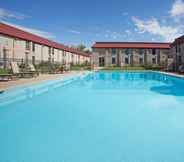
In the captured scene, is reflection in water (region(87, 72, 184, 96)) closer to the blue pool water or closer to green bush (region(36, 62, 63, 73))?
the blue pool water

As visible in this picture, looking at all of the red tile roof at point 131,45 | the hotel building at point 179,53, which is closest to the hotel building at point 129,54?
the red tile roof at point 131,45

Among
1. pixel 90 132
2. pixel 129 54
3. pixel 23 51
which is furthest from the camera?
pixel 129 54

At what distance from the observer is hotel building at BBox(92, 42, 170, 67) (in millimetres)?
36812

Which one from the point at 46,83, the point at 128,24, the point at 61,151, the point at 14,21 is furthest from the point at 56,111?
the point at 14,21

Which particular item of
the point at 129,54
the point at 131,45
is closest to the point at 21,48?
the point at 129,54

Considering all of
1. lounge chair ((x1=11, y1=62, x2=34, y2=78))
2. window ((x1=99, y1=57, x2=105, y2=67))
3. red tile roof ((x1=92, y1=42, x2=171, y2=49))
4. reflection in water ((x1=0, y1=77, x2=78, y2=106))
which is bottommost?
reflection in water ((x1=0, y1=77, x2=78, y2=106))

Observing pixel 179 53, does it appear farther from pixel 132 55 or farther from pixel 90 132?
pixel 90 132

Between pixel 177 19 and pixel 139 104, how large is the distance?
17.4 m

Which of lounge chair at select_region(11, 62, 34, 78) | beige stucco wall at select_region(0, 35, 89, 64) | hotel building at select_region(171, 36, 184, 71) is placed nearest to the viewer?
lounge chair at select_region(11, 62, 34, 78)

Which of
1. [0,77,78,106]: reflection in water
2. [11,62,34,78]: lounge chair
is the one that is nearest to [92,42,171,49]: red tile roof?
[11,62,34,78]: lounge chair

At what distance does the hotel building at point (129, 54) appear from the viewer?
121 ft

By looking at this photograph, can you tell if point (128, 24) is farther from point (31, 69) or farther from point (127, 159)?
point (127, 159)

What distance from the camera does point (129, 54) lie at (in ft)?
121

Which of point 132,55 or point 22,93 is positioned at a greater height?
point 132,55
